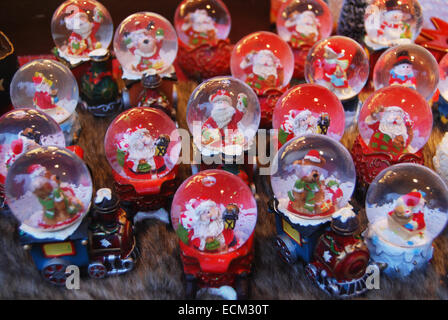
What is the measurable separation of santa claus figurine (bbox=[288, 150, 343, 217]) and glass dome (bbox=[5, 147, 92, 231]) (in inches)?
52.8

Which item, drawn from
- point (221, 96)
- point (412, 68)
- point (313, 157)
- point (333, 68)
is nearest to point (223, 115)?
point (221, 96)

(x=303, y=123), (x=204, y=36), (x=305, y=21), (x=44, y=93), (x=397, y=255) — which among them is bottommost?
(x=397, y=255)

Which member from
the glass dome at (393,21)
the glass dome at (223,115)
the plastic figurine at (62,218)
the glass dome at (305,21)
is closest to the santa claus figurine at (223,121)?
the glass dome at (223,115)

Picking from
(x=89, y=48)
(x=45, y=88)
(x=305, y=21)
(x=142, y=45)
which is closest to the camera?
(x=45, y=88)

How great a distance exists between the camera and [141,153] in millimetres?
3553

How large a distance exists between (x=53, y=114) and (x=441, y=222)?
290 cm

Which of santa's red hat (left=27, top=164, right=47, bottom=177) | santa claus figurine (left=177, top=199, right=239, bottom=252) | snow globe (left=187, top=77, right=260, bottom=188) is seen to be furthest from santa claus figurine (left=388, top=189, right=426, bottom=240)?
santa's red hat (left=27, top=164, right=47, bottom=177)

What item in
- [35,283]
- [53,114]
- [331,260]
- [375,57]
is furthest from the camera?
[375,57]

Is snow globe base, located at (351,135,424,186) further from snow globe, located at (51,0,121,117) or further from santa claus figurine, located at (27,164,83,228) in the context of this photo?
snow globe, located at (51,0,121,117)

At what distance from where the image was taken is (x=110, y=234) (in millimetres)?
3172

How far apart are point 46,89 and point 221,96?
140 cm

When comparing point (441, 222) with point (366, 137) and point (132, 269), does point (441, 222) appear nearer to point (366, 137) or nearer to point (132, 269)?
point (366, 137)

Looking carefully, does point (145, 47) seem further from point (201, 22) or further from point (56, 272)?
point (56, 272)
